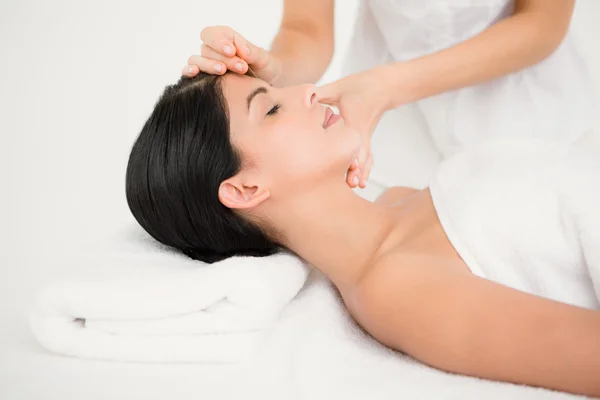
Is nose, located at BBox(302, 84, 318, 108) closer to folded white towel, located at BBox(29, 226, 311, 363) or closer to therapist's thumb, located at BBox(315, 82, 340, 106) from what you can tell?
therapist's thumb, located at BBox(315, 82, 340, 106)

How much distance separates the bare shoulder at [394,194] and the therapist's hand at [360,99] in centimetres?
31

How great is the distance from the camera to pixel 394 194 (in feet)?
5.53

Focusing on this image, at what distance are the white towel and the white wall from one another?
2.23 feet

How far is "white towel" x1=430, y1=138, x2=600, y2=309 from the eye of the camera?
1144mm

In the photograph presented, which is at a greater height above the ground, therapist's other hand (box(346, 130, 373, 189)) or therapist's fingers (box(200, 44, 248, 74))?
therapist's fingers (box(200, 44, 248, 74))

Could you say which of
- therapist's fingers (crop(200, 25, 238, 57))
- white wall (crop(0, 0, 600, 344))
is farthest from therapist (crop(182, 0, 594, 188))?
white wall (crop(0, 0, 600, 344))

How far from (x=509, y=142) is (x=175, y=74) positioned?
1.26 m

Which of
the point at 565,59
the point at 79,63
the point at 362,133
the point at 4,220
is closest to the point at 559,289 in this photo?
the point at 362,133

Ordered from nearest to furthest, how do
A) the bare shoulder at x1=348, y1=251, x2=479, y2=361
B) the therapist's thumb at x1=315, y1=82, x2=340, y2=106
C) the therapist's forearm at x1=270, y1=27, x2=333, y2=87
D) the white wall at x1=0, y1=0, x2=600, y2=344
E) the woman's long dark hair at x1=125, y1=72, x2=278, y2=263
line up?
the bare shoulder at x1=348, y1=251, x2=479, y2=361 < the woman's long dark hair at x1=125, y1=72, x2=278, y2=263 < the therapist's thumb at x1=315, y1=82, x2=340, y2=106 < the therapist's forearm at x1=270, y1=27, x2=333, y2=87 < the white wall at x1=0, y1=0, x2=600, y2=344

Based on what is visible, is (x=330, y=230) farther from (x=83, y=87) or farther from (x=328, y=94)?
(x=83, y=87)

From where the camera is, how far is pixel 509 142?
1.38m

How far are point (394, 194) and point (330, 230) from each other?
0.43m

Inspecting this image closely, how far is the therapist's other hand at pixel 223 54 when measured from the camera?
1.29 meters

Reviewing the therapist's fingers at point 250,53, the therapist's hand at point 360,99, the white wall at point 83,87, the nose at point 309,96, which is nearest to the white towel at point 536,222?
the therapist's hand at point 360,99
